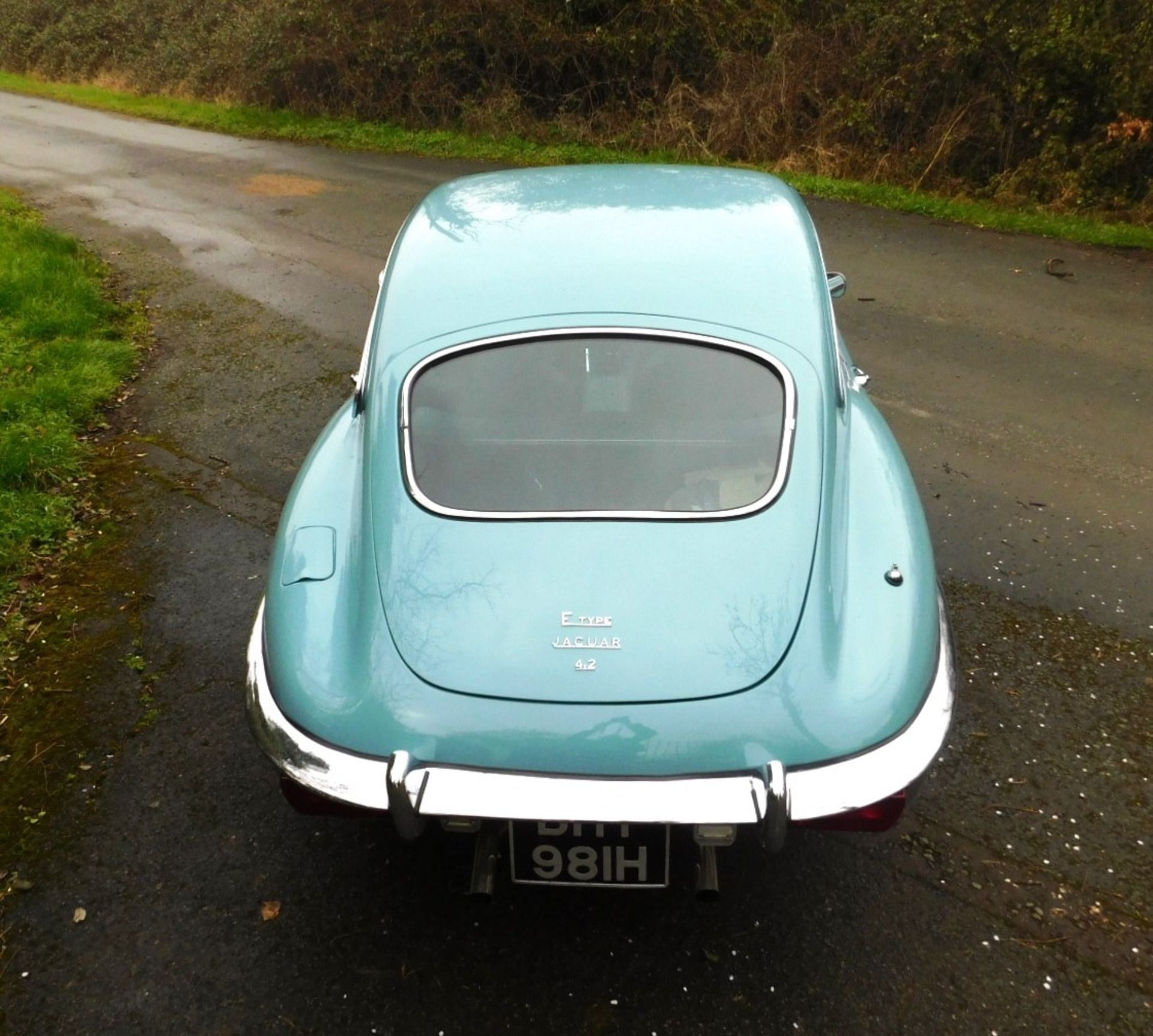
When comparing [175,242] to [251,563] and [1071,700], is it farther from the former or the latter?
[1071,700]

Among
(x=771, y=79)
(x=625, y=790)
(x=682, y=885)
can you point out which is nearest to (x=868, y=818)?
(x=625, y=790)

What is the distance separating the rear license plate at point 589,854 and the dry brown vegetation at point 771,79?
8.74m

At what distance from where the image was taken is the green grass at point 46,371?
4.70 m

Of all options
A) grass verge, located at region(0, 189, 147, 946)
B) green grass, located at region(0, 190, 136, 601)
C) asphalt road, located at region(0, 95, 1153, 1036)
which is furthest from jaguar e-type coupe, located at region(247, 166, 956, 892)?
green grass, located at region(0, 190, 136, 601)

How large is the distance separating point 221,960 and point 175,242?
26.3 feet

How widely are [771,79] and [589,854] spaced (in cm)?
1071

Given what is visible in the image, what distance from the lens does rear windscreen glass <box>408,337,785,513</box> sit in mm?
2766

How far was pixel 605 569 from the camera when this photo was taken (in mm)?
2527

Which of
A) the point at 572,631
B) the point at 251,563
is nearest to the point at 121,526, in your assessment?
the point at 251,563

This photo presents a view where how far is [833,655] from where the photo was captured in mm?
2389

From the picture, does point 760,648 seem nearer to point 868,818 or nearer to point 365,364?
point 868,818

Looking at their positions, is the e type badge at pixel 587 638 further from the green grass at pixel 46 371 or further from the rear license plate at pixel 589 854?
the green grass at pixel 46 371

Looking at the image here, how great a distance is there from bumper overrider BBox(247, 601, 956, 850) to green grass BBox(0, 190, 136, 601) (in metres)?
2.80

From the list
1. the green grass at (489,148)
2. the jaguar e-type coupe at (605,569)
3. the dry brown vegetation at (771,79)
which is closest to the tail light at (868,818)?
the jaguar e-type coupe at (605,569)
